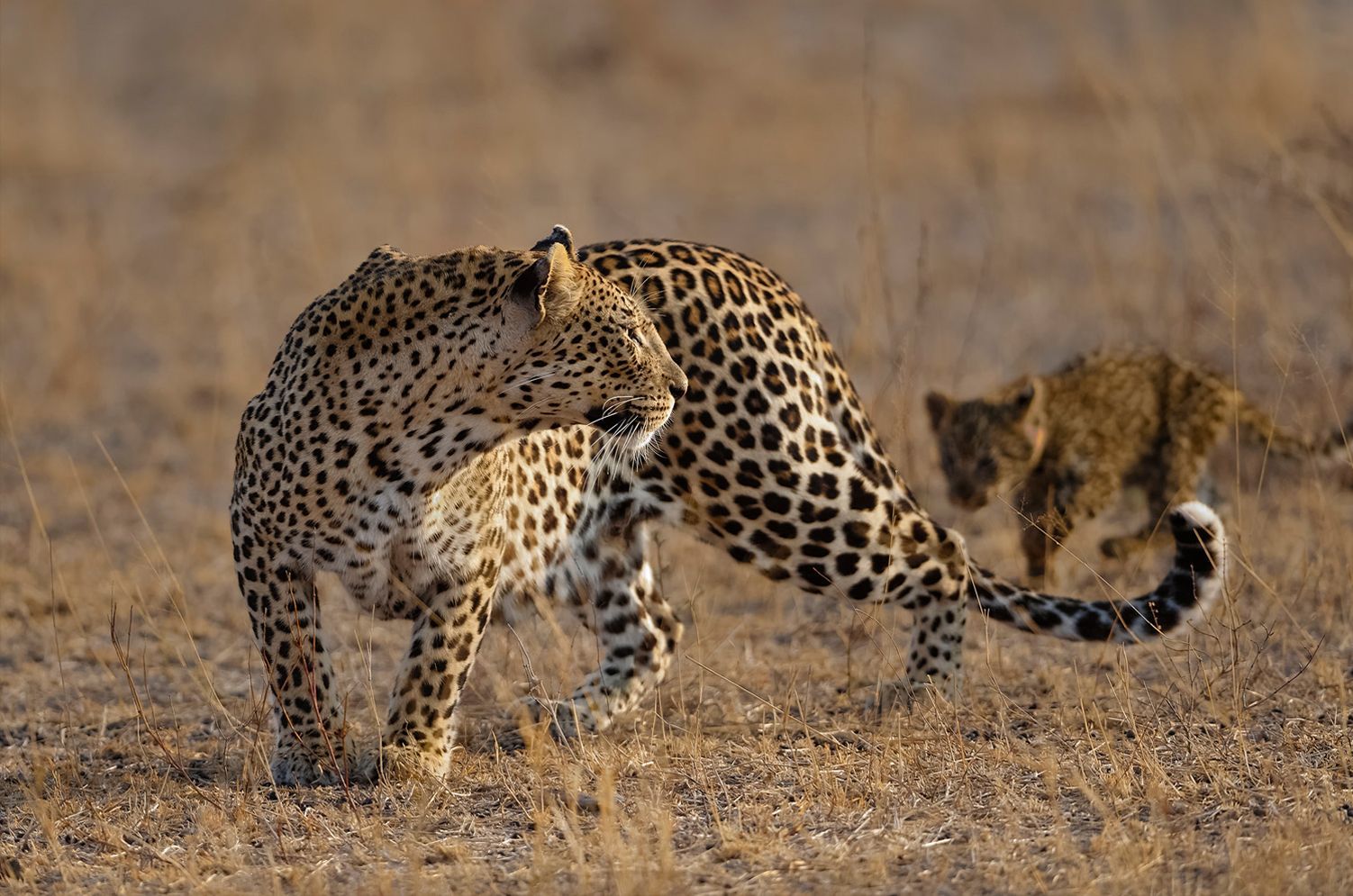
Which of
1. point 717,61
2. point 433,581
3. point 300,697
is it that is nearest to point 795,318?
point 433,581

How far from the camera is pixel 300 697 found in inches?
213

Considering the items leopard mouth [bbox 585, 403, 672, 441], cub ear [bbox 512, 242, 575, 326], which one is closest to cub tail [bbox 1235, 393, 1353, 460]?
leopard mouth [bbox 585, 403, 672, 441]

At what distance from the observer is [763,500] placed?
5773 mm

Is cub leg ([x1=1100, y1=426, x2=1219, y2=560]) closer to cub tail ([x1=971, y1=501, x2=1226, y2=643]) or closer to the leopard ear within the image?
cub tail ([x1=971, y1=501, x2=1226, y2=643])

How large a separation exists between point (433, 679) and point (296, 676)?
38 centimetres

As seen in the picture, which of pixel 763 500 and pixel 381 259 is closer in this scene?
pixel 381 259

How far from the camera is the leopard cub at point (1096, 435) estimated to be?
777cm

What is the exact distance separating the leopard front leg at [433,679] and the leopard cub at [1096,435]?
9.65 ft

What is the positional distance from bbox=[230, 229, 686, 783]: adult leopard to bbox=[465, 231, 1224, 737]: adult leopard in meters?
0.35


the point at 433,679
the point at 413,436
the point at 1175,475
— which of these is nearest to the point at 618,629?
the point at 433,679

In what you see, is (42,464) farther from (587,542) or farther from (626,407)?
(626,407)

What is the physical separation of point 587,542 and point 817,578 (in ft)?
2.39

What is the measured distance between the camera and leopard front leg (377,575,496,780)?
5.38m

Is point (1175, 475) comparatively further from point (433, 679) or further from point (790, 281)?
point (790, 281)
